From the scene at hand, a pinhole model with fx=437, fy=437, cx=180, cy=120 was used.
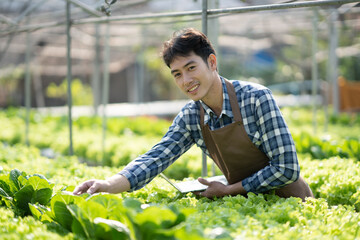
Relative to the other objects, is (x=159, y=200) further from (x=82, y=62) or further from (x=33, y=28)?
(x=82, y=62)

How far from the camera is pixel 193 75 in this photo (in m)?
2.62

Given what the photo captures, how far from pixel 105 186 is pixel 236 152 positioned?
32.3 inches

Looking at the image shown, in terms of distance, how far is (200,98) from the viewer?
264cm

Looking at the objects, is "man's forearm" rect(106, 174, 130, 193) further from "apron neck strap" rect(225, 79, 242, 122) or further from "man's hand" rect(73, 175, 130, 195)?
"apron neck strap" rect(225, 79, 242, 122)

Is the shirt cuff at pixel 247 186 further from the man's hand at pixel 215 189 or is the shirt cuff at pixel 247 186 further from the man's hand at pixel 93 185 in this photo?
the man's hand at pixel 93 185

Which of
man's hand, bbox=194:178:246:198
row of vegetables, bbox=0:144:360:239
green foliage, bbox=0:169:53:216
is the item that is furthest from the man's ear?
green foliage, bbox=0:169:53:216

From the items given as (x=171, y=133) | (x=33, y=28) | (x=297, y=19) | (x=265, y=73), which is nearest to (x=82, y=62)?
(x=265, y=73)

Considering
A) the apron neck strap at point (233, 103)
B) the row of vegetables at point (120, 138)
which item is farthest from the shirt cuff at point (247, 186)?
the row of vegetables at point (120, 138)

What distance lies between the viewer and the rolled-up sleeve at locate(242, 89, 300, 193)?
249 centimetres

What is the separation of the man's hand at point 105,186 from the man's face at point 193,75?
65 cm

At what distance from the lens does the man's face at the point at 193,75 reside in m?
2.62

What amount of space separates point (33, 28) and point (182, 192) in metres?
3.94

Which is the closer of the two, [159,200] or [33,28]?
[159,200]

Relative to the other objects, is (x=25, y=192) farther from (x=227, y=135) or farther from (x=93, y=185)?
(x=227, y=135)
